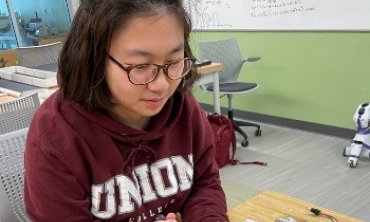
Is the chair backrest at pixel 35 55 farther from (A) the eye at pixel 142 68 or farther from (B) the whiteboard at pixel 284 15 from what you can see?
(A) the eye at pixel 142 68

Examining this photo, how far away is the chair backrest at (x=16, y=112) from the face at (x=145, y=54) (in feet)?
3.57

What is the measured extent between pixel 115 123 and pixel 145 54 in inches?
7.4

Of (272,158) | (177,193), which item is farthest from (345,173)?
(177,193)

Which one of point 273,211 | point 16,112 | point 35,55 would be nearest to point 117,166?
A: point 273,211

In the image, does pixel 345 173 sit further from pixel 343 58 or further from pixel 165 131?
pixel 165 131

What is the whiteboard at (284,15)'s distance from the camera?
2.87m

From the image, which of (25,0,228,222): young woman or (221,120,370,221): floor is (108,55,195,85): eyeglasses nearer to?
(25,0,228,222): young woman

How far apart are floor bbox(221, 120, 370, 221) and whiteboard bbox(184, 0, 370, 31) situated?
932 mm

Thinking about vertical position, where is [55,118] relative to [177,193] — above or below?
above

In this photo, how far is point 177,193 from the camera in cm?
92

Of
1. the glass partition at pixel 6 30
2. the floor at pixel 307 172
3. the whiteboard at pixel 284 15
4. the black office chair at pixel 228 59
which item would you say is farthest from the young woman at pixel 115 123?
the glass partition at pixel 6 30

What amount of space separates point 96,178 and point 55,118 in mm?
151

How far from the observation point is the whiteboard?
287 cm

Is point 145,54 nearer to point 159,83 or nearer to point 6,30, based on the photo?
A: point 159,83
